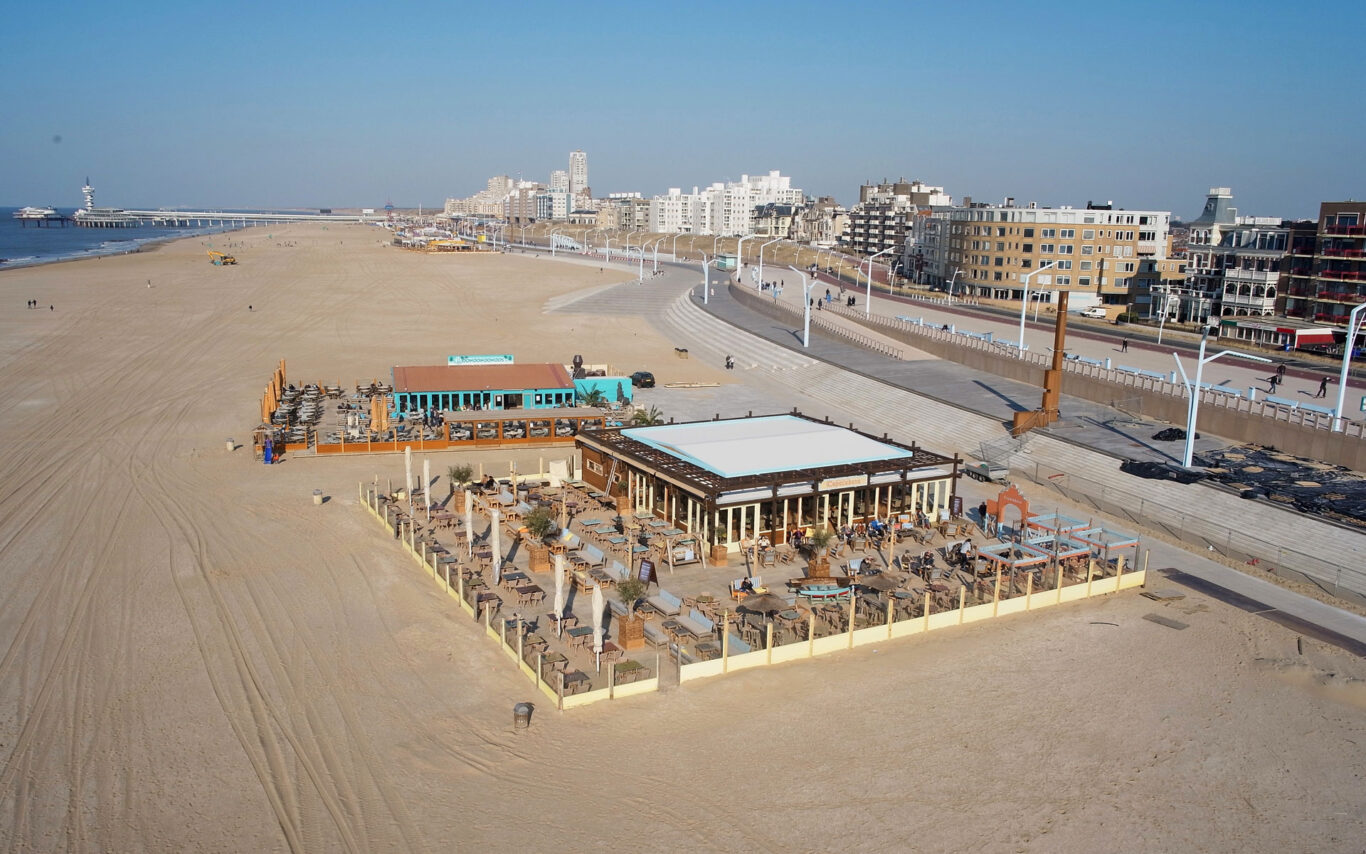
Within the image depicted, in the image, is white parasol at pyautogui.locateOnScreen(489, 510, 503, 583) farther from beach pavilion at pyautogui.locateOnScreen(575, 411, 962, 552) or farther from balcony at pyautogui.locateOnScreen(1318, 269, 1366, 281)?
balcony at pyautogui.locateOnScreen(1318, 269, 1366, 281)

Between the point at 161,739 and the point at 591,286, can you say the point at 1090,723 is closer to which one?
the point at 161,739

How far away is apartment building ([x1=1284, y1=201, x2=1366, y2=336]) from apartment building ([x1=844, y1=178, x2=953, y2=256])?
65424 millimetres

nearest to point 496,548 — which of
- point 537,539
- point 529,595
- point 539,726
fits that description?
point 529,595

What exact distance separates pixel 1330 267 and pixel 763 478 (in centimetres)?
5266

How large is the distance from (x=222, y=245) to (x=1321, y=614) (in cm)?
16295

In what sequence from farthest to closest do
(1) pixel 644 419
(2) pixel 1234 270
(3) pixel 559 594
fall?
1. (2) pixel 1234 270
2. (1) pixel 644 419
3. (3) pixel 559 594

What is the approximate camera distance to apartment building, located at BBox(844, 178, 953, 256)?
13349 cm

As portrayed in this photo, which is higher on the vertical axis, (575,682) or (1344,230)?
(1344,230)

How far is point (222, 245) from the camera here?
155125 millimetres

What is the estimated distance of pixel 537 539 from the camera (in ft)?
79.5

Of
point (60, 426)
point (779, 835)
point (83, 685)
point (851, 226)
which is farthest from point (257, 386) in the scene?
point (851, 226)

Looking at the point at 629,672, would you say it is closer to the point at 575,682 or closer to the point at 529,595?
the point at 575,682

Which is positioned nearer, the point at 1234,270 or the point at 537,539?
the point at 537,539

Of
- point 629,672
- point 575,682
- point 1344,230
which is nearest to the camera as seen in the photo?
point 575,682
